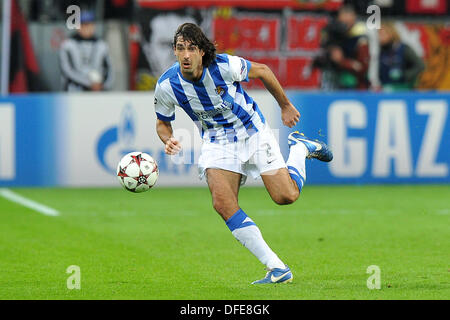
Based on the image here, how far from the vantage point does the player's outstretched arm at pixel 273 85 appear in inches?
318

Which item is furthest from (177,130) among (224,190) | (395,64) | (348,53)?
(224,190)

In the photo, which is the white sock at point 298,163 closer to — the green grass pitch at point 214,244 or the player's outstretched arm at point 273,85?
the player's outstretched arm at point 273,85

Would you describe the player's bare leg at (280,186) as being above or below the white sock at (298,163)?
below

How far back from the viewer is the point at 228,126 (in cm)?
822

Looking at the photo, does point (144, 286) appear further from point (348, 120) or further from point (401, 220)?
point (348, 120)

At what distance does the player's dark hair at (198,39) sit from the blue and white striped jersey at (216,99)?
72 mm

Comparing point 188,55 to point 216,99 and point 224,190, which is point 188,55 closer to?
point 216,99

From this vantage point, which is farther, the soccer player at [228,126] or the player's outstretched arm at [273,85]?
the player's outstretched arm at [273,85]

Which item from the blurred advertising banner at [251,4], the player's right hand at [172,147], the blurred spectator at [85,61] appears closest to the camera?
the player's right hand at [172,147]

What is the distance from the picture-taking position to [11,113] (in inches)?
609

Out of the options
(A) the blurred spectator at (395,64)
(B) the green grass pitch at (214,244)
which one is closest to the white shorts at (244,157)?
(B) the green grass pitch at (214,244)

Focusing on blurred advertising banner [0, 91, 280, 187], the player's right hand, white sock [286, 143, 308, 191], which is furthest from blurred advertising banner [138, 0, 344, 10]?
the player's right hand

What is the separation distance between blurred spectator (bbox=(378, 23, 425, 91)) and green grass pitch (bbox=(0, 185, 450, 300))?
3012 mm

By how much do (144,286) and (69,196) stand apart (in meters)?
7.19
